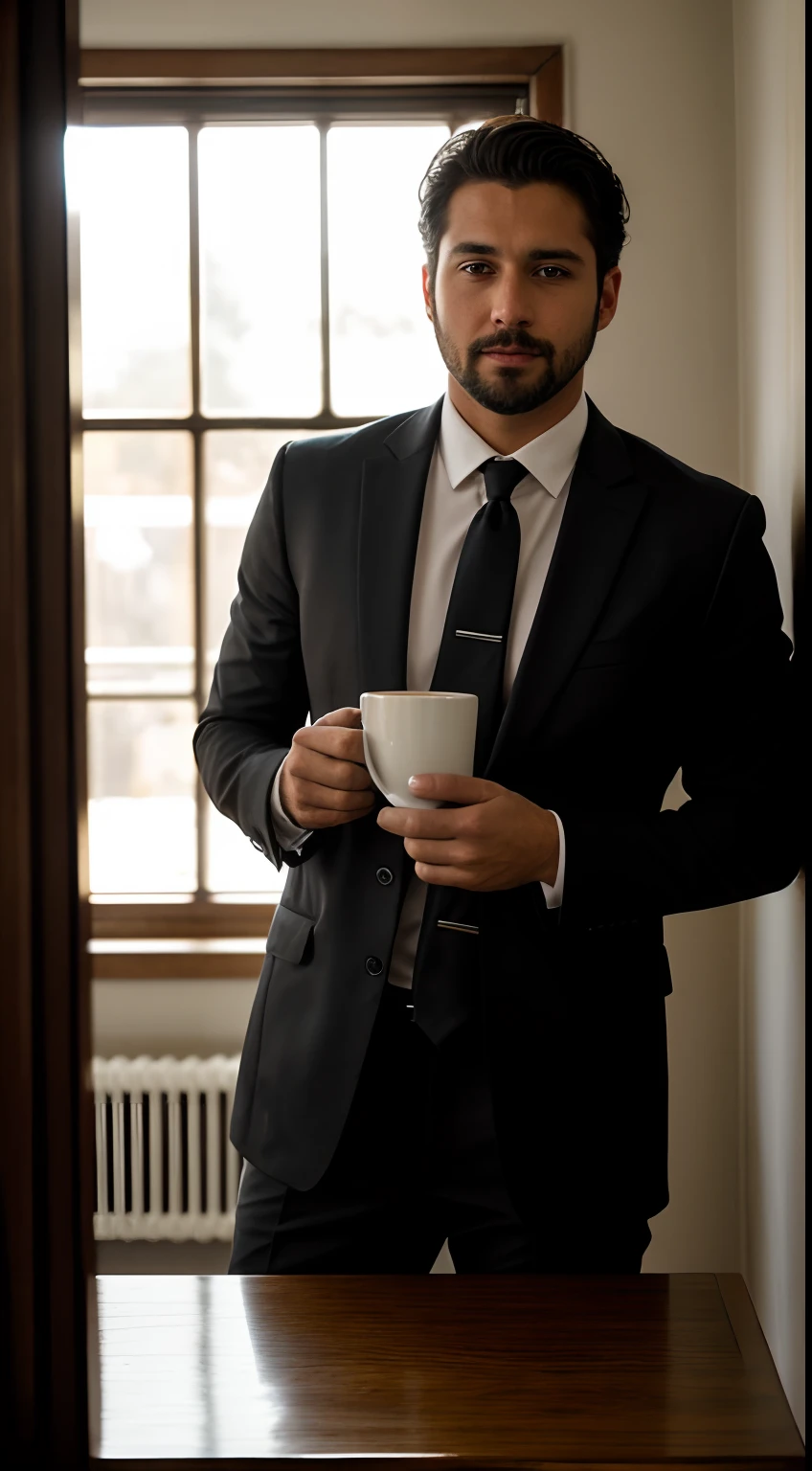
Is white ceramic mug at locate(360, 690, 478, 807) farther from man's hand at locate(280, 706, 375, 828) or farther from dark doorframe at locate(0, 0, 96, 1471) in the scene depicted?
dark doorframe at locate(0, 0, 96, 1471)

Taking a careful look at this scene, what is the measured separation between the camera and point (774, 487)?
141 centimetres

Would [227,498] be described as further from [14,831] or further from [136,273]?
[14,831]

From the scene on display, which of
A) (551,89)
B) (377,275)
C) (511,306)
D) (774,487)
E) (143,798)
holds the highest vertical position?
Result: (551,89)

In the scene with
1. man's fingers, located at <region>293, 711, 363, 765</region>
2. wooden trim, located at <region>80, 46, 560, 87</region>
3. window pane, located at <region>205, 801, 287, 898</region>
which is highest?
wooden trim, located at <region>80, 46, 560, 87</region>

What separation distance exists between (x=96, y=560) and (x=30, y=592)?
1860mm

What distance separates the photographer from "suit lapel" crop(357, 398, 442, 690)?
3.85 ft

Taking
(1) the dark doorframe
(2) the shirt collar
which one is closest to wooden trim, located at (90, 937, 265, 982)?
(2) the shirt collar

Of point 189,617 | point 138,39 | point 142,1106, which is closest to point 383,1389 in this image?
point 142,1106

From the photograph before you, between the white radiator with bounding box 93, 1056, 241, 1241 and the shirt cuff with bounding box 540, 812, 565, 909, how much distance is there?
1324 mm

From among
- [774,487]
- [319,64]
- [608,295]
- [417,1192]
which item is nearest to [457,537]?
[608,295]

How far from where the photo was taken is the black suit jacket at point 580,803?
3.65ft

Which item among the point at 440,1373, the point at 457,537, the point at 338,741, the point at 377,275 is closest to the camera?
the point at 440,1373

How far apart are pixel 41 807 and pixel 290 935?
0.71 metres

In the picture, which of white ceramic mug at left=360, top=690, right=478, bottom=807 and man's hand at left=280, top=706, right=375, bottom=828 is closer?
white ceramic mug at left=360, top=690, right=478, bottom=807
